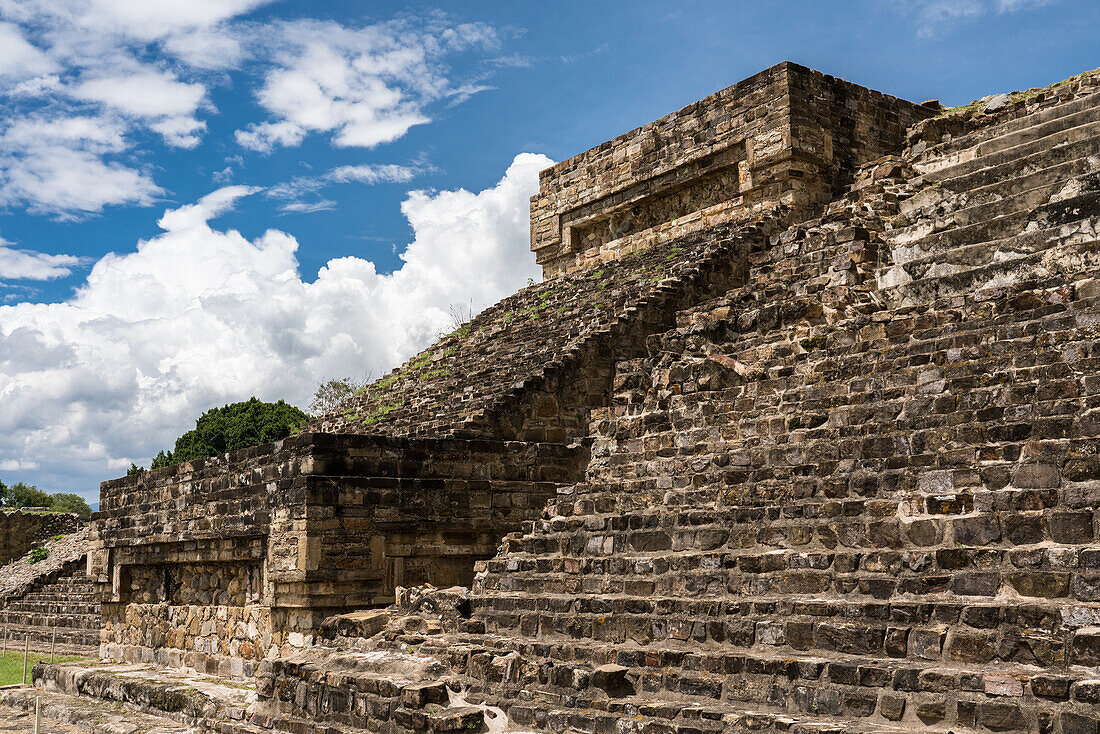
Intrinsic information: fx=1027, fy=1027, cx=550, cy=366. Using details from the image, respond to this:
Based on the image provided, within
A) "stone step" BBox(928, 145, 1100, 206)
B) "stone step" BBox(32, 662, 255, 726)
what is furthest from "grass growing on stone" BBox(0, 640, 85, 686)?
"stone step" BBox(928, 145, 1100, 206)

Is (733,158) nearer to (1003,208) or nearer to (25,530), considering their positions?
(1003,208)

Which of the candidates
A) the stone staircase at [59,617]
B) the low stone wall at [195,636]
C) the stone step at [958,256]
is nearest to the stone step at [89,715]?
the low stone wall at [195,636]

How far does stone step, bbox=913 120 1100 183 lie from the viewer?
10.6 m

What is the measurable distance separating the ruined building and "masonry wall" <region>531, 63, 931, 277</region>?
6cm

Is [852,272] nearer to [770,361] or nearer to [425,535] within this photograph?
[770,361]

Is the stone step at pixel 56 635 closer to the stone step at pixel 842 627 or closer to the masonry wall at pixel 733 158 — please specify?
the masonry wall at pixel 733 158

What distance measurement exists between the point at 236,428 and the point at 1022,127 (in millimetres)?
36203

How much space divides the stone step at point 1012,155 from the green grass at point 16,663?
13.5 metres

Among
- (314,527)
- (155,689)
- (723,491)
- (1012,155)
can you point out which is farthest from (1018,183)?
(155,689)

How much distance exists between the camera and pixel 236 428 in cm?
4256

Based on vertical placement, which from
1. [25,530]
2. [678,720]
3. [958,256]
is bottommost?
[678,720]

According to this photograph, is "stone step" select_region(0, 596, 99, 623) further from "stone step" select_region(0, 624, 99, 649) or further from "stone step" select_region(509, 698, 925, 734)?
"stone step" select_region(509, 698, 925, 734)

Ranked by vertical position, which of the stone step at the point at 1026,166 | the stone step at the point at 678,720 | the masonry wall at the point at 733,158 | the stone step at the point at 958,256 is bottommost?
the stone step at the point at 678,720

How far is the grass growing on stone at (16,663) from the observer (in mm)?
14781
